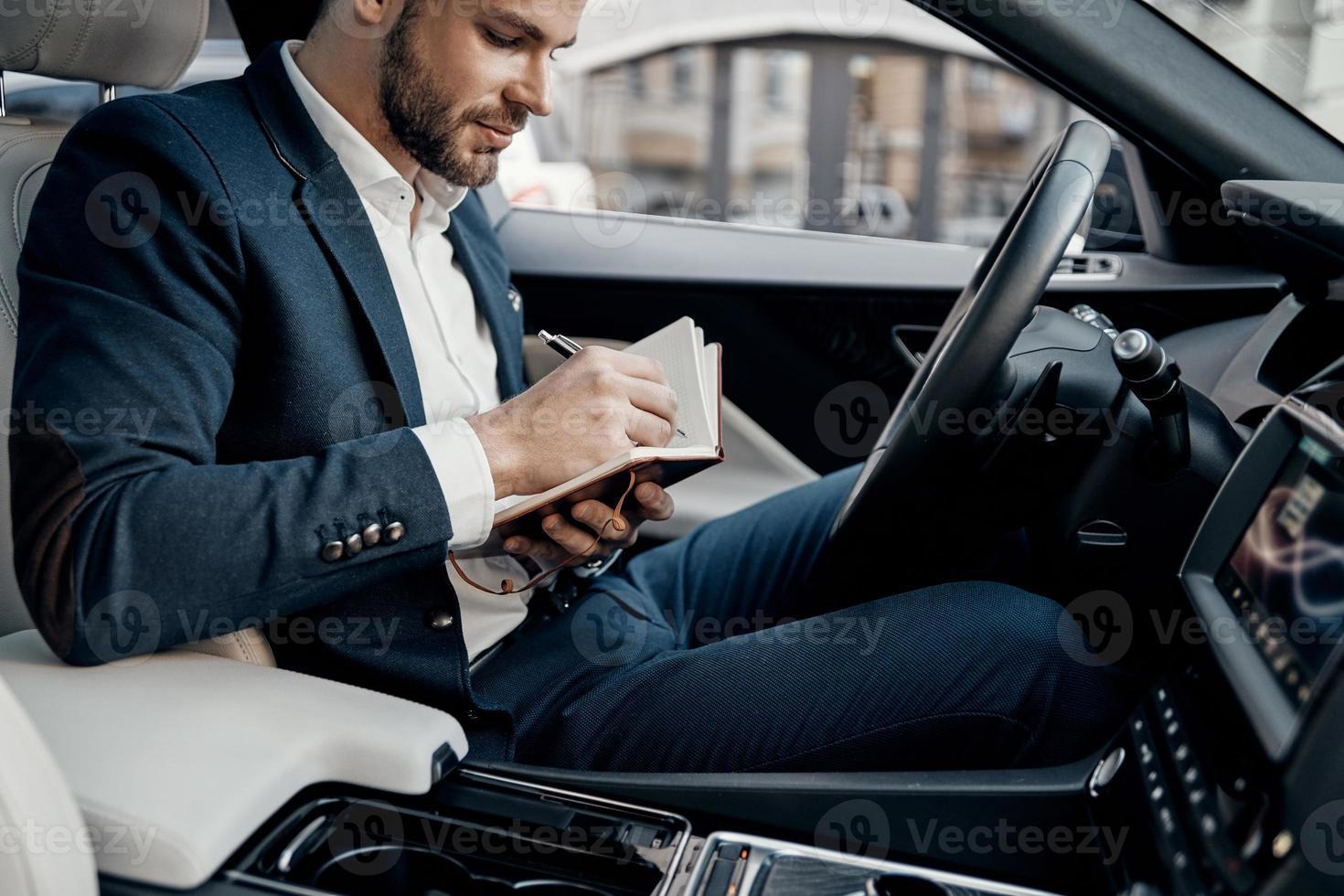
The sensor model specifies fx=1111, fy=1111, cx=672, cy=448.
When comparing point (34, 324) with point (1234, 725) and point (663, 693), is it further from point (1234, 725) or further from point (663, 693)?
point (1234, 725)

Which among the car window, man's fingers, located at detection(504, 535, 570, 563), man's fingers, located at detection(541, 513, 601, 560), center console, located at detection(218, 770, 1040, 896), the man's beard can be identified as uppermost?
the man's beard

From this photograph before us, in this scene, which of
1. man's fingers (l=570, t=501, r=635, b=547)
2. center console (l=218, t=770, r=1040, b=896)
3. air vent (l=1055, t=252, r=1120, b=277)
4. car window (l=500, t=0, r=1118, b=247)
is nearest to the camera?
center console (l=218, t=770, r=1040, b=896)

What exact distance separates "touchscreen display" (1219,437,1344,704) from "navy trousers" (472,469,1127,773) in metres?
A: 0.21

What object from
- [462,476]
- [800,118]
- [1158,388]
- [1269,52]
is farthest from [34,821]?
[800,118]

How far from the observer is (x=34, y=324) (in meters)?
0.85

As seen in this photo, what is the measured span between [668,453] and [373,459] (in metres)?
0.23

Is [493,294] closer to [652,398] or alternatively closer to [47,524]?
[652,398]

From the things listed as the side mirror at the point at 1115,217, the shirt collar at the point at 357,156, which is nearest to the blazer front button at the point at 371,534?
the shirt collar at the point at 357,156

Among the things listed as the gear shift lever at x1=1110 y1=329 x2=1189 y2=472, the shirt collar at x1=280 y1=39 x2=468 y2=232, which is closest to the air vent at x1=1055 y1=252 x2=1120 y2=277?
the gear shift lever at x1=1110 y1=329 x2=1189 y2=472

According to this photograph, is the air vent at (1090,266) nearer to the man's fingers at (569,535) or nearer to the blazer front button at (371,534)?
the man's fingers at (569,535)

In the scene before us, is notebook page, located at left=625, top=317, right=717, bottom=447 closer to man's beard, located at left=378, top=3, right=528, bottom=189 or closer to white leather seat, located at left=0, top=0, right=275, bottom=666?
man's beard, located at left=378, top=3, right=528, bottom=189

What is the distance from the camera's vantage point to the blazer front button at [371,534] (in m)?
0.85

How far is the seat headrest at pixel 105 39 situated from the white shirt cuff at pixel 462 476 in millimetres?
548

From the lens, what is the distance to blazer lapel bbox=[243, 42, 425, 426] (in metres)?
1.00
